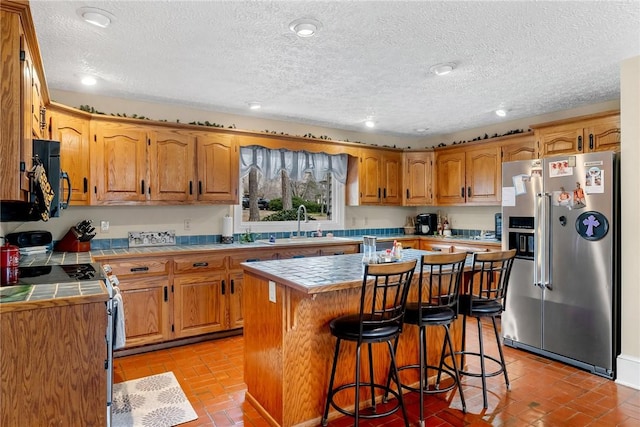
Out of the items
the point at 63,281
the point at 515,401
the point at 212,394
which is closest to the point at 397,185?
the point at 515,401

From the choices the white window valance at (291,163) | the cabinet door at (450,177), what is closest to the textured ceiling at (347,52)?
the white window valance at (291,163)

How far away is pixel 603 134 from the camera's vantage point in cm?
383

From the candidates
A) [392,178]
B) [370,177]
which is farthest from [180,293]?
[392,178]

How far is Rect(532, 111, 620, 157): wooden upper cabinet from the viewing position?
12.4ft

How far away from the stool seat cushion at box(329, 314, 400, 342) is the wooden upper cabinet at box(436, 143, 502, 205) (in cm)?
340

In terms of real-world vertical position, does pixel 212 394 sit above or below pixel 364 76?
below

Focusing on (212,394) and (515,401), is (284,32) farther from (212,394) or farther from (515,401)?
(515,401)

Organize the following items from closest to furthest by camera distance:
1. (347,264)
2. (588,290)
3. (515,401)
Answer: (515,401) → (347,264) → (588,290)

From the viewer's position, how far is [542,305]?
139 inches

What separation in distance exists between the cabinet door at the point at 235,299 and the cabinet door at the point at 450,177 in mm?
3220

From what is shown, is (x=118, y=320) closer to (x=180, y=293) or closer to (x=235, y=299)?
(x=180, y=293)

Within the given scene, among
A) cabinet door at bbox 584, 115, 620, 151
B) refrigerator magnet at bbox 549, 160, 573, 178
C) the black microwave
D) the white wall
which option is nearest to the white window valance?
the black microwave

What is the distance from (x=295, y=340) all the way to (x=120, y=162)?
2.67m

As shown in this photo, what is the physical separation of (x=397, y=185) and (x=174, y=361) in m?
3.88
